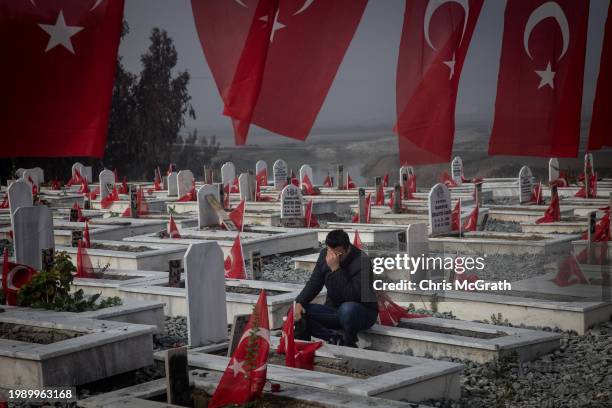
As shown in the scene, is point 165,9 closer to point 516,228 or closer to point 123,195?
point 123,195

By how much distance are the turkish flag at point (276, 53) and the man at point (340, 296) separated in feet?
7.12

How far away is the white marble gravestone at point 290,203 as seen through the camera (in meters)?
14.4

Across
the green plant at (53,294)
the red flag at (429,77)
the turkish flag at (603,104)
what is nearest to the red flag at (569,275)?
the turkish flag at (603,104)

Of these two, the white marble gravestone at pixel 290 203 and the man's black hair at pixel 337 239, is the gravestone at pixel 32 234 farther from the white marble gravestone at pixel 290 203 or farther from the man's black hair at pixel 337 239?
the white marble gravestone at pixel 290 203

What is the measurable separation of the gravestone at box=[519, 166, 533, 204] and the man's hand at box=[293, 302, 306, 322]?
11.3 m

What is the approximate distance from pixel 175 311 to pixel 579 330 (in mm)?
3628

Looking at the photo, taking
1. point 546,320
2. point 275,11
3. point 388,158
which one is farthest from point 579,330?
point 388,158

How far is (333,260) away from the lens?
6.76 meters

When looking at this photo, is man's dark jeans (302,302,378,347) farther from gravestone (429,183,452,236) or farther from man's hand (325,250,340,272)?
gravestone (429,183,452,236)

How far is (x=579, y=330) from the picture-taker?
7.61 m

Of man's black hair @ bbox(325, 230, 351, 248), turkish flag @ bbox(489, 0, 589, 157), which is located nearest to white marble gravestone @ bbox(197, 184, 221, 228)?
man's black hair @ bbox(325, 230, 351, 248)

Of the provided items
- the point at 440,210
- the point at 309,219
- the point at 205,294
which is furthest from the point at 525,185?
the point at 205,294

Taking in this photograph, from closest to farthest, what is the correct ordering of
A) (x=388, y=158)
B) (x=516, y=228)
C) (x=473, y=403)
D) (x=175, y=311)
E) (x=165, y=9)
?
(x=473, y=403) → (x=175, y=311) → (x=516, y=228) → (x=388, y=158) → (x=165, y=9)

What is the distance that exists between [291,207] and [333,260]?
7689 mm
